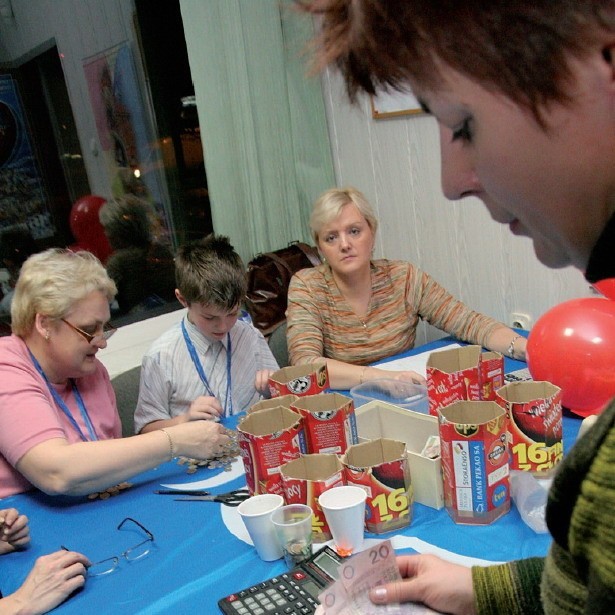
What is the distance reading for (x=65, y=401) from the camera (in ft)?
6.17

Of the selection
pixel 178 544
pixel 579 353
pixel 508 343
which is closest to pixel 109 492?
pixel 178 544

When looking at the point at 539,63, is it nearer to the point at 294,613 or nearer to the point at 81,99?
the point at 294,613

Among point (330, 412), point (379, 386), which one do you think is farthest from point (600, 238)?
point (379, 386)

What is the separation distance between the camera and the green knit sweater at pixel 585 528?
0.40m

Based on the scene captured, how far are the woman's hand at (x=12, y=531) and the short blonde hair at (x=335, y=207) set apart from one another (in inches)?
61.4

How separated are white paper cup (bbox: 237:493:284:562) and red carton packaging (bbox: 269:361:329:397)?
338 millimetres

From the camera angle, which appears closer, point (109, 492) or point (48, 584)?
point (48, 584)

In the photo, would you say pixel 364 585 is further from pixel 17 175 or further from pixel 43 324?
pixel 17 175

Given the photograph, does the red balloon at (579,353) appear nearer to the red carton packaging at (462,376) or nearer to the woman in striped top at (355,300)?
the red carton packaging at (462,376)

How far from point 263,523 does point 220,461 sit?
1.61ft

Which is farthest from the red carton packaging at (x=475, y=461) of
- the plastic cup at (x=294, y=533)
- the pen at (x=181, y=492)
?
the pen at (x=181, y=492)

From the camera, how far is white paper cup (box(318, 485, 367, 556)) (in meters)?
1.23

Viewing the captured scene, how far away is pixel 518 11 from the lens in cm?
40

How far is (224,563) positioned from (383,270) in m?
1.62
